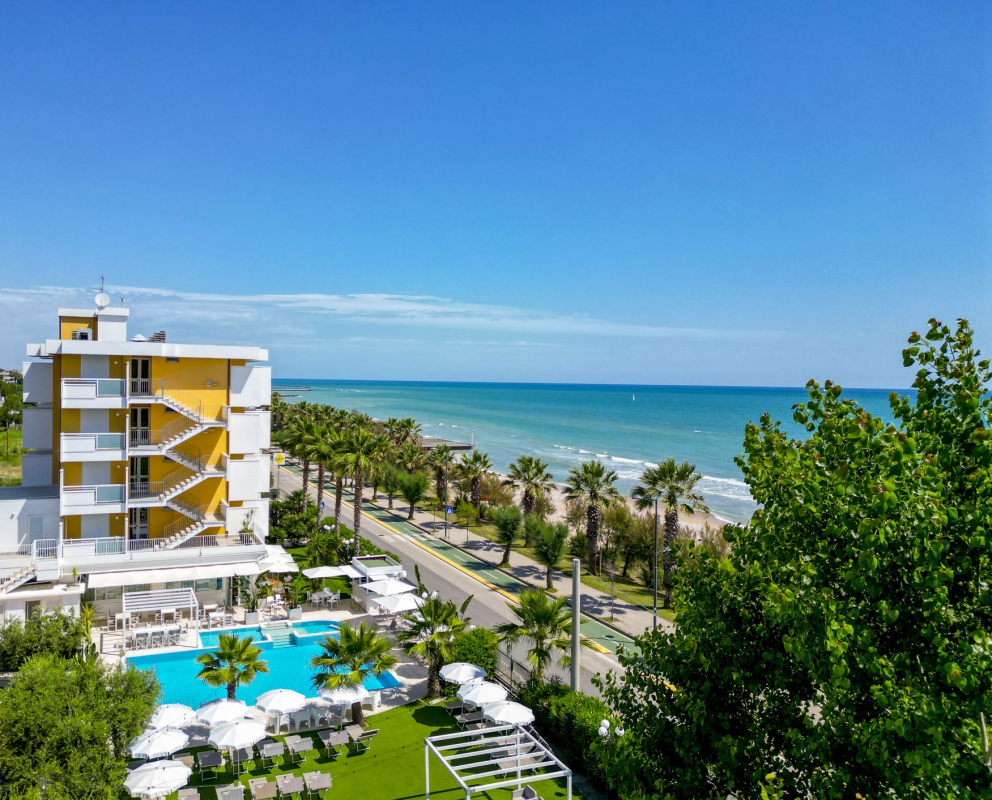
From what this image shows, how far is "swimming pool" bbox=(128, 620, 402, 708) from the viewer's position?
2241cm

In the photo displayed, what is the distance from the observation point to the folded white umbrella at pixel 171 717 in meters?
17.0

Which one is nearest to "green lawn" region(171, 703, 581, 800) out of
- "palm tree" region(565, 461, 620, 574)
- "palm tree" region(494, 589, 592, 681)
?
"palm tree" region(494, 589, 592, 681)

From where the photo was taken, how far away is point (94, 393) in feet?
89.7

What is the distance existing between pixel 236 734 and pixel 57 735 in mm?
5402

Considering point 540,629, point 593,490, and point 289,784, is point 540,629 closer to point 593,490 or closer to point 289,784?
point 289,784

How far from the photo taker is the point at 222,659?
19.3 meters

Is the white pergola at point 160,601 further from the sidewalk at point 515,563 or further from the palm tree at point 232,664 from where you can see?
the sidewalk at point 515,563

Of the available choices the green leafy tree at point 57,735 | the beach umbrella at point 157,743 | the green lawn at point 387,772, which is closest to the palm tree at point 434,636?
the green lawn at point 387,772

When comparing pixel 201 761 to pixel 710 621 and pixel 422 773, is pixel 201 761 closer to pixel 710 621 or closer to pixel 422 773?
pixel 422 773

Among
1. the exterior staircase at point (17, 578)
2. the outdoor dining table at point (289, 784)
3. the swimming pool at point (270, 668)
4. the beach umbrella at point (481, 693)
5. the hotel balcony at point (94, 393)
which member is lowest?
the swimming pool at point (270, 668)

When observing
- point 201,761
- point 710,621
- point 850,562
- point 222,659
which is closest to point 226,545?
point 222,659

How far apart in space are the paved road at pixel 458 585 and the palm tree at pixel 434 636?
4.43 meters

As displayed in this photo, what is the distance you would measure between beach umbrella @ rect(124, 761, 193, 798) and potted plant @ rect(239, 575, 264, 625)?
13351mm

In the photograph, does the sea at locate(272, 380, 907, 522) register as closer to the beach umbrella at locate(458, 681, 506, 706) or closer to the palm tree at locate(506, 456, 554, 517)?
the palm tree at locate(506, 456, 554, 517)
